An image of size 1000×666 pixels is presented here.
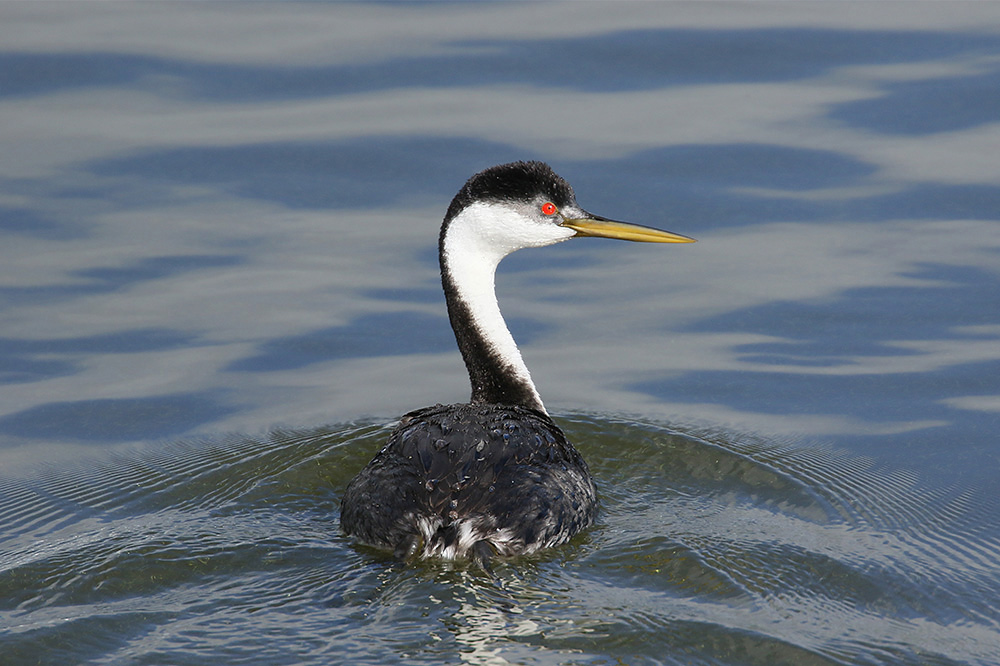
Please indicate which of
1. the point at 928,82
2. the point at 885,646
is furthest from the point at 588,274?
the point at 885,646

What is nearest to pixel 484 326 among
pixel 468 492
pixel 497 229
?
pixel 497 229

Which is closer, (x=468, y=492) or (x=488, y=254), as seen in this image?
(x=468, y=492)

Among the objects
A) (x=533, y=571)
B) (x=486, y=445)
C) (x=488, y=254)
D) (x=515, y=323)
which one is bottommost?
(x=533, y=571)

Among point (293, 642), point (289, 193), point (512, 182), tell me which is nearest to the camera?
point (293, 642)

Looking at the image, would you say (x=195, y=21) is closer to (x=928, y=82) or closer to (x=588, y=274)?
(x=588, y=274)

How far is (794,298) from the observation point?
9.34m

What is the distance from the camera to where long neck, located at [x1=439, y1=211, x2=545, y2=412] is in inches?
298

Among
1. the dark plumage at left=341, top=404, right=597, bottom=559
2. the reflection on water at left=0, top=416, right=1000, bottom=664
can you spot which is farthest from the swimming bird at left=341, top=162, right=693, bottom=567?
the reflection on water at left=0, top=416, right=1000, bottom=664

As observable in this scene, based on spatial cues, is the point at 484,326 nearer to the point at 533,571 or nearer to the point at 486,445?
the point at 486,445

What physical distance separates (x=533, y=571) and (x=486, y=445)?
0.67m

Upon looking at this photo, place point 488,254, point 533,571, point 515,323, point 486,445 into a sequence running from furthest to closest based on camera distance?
point 515,323 < point 488,254 < point 486,445 < point 533,571

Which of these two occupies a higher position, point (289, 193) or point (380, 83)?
point (380, 83)

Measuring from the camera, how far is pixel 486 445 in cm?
622

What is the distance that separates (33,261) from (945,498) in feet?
21.4
